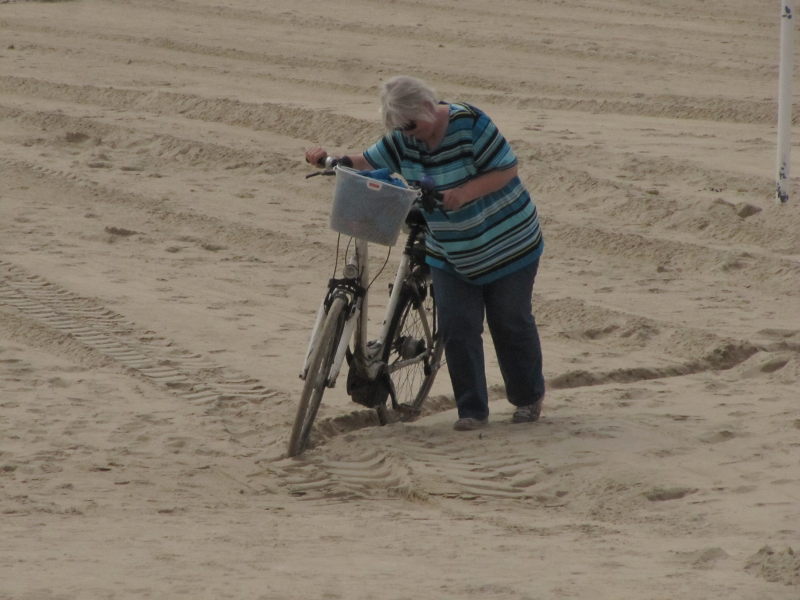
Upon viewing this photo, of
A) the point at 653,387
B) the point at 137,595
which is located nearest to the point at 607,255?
the point at 653,387

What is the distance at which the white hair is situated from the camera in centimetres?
560

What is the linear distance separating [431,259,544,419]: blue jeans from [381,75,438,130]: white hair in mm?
788

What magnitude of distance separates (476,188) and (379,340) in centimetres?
88

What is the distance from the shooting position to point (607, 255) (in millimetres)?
9492

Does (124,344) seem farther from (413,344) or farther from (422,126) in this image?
(422,126)

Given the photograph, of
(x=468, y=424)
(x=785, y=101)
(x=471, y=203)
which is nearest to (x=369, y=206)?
(x=471, y=203)

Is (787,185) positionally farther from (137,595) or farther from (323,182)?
(137,595)

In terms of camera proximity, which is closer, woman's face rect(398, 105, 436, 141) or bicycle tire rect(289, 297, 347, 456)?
woman's face rect(398, 105, 436, 141)

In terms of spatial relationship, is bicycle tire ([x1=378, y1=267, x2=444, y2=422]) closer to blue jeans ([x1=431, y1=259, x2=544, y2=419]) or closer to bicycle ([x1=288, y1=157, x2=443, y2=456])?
bicycle ([x1=288, y1=157, x2=443, y2=456])

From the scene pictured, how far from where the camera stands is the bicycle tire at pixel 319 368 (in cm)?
592

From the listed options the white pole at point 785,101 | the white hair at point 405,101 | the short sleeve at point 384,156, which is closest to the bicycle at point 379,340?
the short sleeve at point 384,156

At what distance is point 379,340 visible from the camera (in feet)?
20.8

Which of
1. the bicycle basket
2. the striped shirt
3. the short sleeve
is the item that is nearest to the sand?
the striped shirt

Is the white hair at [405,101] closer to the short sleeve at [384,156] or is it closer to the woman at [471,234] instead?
the woman at [471,234]
